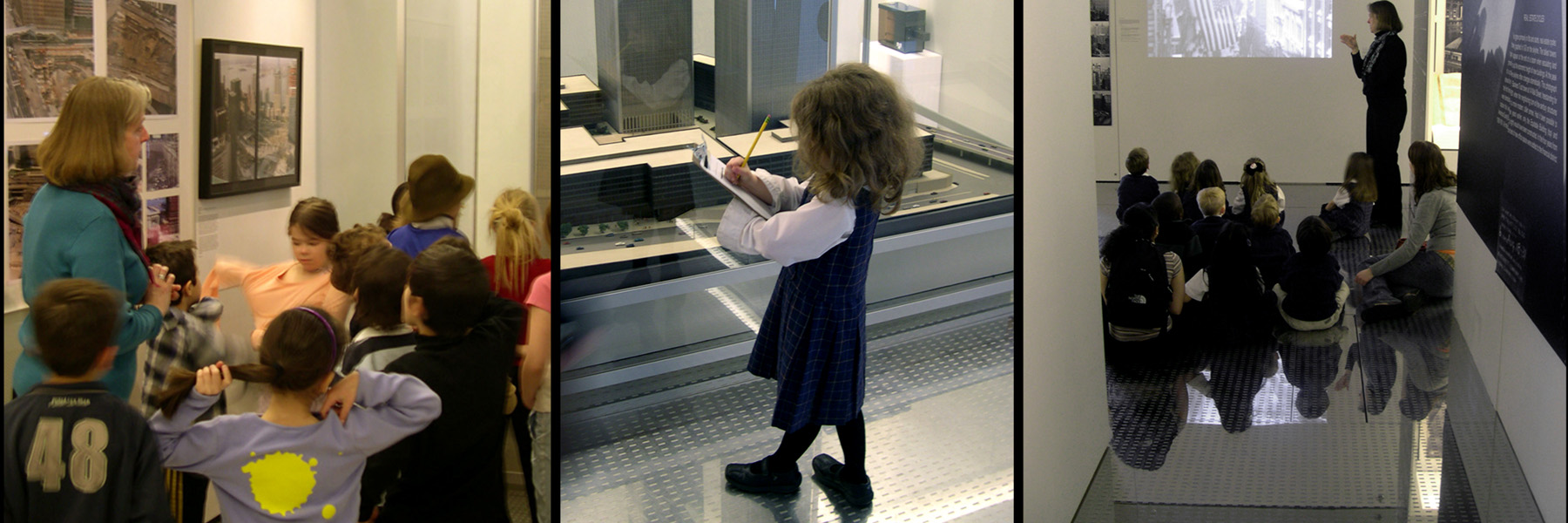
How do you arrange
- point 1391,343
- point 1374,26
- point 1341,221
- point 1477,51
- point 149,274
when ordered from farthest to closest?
point 1374,26 → point 1341,221 → point 1391,343 → point 1477,51 → point 149,274

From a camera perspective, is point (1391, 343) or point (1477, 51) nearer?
point (1477, 51)

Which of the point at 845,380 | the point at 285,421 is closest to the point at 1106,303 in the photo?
the point at 845,380

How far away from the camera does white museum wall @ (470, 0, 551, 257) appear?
2146mm

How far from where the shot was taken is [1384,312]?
5.14 meters

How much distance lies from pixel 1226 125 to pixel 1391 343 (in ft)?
12.4

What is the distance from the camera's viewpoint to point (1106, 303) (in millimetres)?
4660

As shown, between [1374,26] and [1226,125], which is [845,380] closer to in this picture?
[1374,26]

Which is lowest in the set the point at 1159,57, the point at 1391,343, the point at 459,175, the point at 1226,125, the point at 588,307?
the point at 1391,343

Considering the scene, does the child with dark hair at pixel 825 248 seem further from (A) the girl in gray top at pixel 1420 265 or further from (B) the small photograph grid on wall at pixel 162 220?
(A) the girl in gray top at pixel 1420 265

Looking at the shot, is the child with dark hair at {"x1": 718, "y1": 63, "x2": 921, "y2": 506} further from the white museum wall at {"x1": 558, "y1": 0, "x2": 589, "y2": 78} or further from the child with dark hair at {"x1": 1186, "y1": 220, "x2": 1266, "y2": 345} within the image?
the child with dark hair at {"x1": 1186, "y1": 220, "x2": 1266, "y2": 345}

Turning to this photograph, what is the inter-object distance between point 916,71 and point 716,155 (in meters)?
0.45

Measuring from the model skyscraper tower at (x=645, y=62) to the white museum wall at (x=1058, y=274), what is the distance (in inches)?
29.7

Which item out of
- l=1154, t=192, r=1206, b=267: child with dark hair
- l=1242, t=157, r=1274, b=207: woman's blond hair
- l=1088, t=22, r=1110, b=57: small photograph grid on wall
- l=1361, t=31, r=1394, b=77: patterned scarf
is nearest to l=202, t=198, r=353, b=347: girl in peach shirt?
l=1154, t=192, r=1206, b=267: child with dark hair

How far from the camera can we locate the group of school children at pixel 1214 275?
14.6 feet
